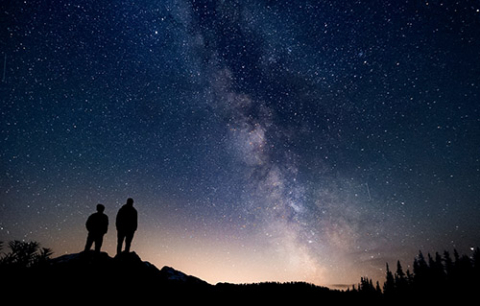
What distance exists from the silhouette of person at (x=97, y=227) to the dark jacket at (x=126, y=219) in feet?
1.59

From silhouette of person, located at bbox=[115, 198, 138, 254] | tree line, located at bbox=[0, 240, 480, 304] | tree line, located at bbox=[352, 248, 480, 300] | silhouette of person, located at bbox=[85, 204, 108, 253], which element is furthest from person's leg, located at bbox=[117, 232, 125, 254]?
tree line, located at bbox=[352, 248, 480, 300]

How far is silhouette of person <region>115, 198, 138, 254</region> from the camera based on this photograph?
27.5 feet

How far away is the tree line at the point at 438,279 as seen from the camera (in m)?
41.5

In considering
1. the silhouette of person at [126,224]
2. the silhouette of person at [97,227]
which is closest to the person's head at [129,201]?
the silhouette of person at [126,224]

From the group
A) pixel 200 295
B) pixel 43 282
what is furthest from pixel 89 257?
pixel 200 295

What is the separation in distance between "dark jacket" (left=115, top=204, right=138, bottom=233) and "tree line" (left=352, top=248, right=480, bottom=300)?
61.3 m

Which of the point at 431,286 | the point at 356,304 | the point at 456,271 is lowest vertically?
the point at 356,304

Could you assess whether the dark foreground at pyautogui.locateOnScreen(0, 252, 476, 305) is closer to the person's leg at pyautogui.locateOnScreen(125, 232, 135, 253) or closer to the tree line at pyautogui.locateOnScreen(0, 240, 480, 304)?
the person's leg at pyautogui.locateOnScreen(125, 232, 135, 253)

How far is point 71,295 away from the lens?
637 centimetres

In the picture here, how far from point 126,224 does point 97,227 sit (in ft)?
3.21

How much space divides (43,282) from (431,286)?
222 feet

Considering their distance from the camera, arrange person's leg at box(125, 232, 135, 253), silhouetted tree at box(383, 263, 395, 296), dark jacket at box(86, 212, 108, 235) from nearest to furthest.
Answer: dark jacket at box(86, 212, 108, 235) → person's leg at box(125, 232, 135, 253) → silhouetted tree at box(383, 263, 395, 296)

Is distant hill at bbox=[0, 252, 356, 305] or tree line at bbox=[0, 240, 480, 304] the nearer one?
distant hill at bbox=[0, 252, 356, 305]

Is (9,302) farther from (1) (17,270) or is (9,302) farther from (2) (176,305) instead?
(2) (176,305)
